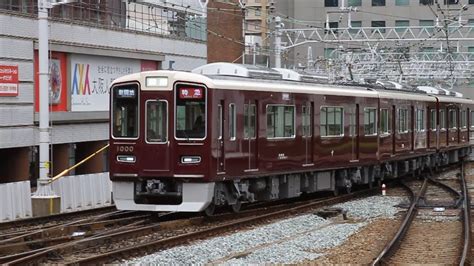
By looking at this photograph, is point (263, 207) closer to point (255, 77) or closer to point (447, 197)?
point (255, 77)

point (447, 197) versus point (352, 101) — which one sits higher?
point (352, 101)

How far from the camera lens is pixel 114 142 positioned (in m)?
16.0

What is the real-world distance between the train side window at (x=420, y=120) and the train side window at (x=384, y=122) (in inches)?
134

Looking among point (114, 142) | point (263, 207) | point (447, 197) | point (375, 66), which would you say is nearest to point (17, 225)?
point (114, 142)

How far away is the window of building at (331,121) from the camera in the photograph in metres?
20.3

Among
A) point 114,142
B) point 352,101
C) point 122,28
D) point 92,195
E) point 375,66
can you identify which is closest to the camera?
point 114,142

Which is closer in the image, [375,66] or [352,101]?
[352,101]

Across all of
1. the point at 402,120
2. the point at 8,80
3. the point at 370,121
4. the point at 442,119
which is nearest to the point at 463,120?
the point at 442,119

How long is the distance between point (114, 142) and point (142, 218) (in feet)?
5.40

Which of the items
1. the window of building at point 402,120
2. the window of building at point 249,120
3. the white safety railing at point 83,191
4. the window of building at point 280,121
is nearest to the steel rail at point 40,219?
the white safety railing at point 83,191

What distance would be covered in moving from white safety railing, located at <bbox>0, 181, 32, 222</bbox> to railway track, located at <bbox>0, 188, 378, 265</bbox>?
3447 millimetres

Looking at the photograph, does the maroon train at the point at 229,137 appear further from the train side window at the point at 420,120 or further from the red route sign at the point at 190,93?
the train side window at the point at 420,120

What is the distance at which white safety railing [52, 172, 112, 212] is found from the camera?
19.7m

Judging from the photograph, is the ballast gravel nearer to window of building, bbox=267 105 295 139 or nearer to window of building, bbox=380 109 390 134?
window of building, bbox=267 105 295 139
